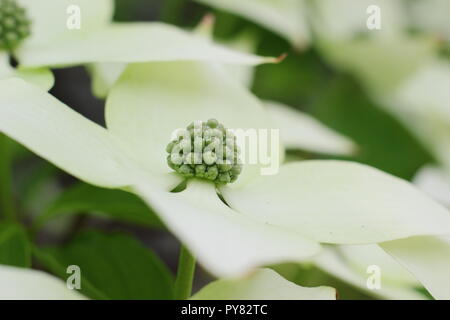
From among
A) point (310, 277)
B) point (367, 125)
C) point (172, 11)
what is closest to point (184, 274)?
point (310, 277)

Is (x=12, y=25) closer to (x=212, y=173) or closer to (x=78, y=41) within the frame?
(x=78, y=41)

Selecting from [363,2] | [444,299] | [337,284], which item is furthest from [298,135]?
[363,2]

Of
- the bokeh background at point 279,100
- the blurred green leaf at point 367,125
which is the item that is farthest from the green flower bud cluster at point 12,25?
the blurred green leaf at point 367,125

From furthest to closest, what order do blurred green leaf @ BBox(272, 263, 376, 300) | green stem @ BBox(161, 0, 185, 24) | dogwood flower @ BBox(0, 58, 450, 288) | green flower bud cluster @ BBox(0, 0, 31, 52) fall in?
green stem @ BBox(161, 0, 185, 24) < blurred green leaf @ BBox(272, 263, 376, 300) < green flower bud cluster @ BBox(0, 0, 31, 52) < dogwood flower @ BBox(0, 58, 450, 288)

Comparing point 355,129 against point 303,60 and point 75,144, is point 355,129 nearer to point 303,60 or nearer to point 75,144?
point 303,60

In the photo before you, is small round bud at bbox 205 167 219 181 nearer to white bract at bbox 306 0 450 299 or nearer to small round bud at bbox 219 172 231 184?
small round bud at bbox 219 172 231 184

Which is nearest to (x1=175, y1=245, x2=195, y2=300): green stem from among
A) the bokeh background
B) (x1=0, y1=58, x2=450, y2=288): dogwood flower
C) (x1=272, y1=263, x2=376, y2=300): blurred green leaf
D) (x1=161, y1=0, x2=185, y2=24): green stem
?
(x1=0, y1=58, x2=450, y2=288): dogwood flower
